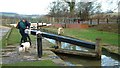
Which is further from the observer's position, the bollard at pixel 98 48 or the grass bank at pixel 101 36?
the grass bank at pixel 101 36

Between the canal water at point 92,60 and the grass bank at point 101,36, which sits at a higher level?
the grass bank at point 101,36

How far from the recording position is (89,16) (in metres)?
54.3

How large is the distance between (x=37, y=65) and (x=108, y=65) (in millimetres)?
4068

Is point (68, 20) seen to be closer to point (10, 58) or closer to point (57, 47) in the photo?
point (57, 47)

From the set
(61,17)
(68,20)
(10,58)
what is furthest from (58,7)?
(10,58)

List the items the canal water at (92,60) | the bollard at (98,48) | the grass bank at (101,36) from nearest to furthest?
1. the canal water at (92,60)
2. the bollard at (98,48)
3. the grass bank at (101,36)

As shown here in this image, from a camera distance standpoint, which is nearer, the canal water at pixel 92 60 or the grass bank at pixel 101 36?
the canal water at pixel 92 60

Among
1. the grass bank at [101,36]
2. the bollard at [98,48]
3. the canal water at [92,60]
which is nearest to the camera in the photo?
the canal water at [92,60]

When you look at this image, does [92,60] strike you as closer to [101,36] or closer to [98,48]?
[98,48]

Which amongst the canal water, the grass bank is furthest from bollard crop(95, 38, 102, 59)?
the grass bank

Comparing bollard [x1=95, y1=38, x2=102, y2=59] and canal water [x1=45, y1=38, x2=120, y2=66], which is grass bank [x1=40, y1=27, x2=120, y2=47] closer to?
canal water [x1=45, y1=38, x2=120, y2=66]

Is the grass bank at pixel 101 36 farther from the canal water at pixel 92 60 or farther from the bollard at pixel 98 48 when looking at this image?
the bollard at pixel 98 48

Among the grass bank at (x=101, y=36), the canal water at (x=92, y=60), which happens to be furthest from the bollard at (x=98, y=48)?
the grass bank at (x=101, y=36)

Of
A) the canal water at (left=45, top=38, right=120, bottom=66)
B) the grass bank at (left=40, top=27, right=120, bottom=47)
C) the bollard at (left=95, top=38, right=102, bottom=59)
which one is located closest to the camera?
the canal water at (left=45, top=38, right=120, bottom=66)
